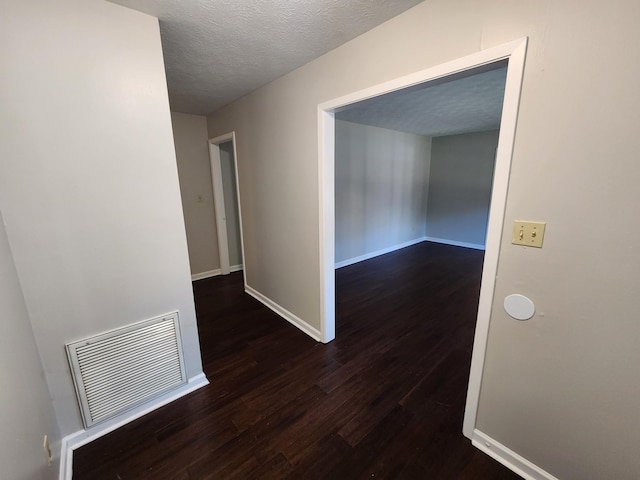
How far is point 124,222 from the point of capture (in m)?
1.53

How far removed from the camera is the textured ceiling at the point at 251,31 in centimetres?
140

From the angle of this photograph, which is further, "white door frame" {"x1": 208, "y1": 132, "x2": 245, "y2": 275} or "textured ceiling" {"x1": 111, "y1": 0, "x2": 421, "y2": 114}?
"white door frame" {"x1": 208, "y1": 132, "x2": 245, "y2": 275}

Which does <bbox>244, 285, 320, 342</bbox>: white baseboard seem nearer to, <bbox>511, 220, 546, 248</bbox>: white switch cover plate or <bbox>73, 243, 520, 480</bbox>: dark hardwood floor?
<bbox>73, 243, 520, 480</bbox>: dark hardwood floor

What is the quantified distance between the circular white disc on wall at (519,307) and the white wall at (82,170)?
6.44 feet

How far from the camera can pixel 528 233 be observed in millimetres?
1164

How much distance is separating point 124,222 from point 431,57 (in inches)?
77.0

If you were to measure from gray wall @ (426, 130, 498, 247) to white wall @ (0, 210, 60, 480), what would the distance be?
6517 mm

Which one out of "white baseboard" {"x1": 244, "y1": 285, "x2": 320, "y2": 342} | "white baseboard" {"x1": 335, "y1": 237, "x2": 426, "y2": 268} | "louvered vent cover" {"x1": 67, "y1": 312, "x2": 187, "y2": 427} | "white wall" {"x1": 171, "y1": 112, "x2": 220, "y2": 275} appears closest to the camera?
"louvered vent cover" {"x1": 67, "y1": 312, "x2": 187, "y2": 427}

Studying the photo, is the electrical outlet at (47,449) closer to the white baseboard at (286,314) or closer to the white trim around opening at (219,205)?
the white baseboard at (286,314)

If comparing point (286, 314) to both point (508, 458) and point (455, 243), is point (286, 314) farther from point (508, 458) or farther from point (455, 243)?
point (455, 243)

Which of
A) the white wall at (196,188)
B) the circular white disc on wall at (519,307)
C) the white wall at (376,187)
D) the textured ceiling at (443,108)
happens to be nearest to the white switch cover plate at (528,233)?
the circular white disc on wall at (519,307)

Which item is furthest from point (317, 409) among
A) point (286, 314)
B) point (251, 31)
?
point (251, 31)

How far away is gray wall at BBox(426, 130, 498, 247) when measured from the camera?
547 cm

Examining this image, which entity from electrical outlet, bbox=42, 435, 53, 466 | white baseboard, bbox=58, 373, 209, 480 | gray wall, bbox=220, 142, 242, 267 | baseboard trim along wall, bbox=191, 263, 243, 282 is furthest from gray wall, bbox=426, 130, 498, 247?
electrical outlet, bbox=42, 435, 53, 466
